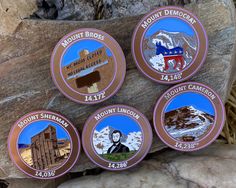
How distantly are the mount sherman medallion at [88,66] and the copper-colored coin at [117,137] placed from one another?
0.10 metres

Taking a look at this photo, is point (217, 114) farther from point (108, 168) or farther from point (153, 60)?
point (108, 168)

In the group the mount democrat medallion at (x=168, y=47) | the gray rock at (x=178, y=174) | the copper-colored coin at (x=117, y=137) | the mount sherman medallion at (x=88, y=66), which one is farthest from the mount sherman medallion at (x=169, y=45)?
the gray rock at (x=178, y=174)

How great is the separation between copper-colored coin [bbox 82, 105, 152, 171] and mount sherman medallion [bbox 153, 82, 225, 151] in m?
0.09

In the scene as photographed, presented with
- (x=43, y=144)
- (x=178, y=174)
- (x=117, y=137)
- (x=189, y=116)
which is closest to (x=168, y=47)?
(x=189, y=116)

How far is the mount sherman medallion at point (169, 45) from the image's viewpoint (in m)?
2.09

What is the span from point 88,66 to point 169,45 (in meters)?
0.40

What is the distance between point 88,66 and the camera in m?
2.09

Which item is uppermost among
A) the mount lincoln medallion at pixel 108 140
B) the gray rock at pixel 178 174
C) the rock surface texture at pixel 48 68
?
the rock surface texture at pixel 48 68

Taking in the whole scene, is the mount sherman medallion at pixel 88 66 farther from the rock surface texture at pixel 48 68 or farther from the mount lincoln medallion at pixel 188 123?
the mount lincoln medallion at pixel 188 123

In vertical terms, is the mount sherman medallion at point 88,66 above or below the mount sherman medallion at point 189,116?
above

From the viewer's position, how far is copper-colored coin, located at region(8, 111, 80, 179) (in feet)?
6.90

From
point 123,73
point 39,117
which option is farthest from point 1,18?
point 123,73

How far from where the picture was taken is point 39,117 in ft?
6.90

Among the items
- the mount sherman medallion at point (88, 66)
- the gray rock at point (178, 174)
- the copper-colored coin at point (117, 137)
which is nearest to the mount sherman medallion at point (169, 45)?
the mount sherman medallion at point (88, 66)
